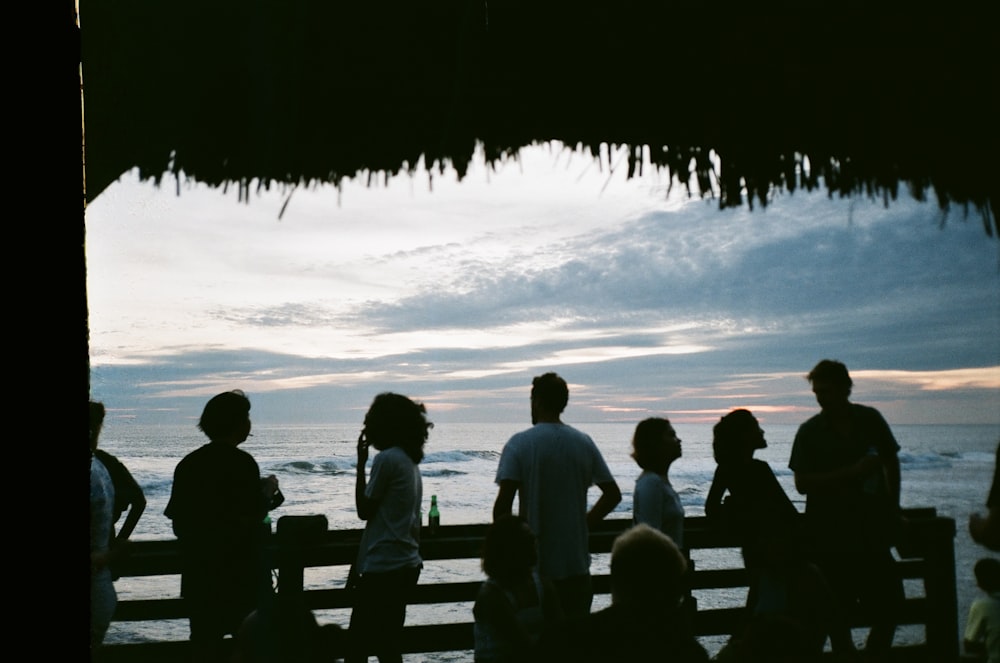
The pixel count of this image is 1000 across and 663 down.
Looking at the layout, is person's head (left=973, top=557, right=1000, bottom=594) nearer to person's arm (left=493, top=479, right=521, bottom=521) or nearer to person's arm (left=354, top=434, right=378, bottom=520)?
person's arm (left=493, top=479, right=521, bottom=521)

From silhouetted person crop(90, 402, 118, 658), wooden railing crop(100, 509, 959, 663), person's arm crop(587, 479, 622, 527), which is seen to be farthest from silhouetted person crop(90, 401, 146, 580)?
person's arm crop(587, 479, 622, 527)

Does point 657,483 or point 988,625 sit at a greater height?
point 657,483

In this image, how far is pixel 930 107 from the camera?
259 centimetres

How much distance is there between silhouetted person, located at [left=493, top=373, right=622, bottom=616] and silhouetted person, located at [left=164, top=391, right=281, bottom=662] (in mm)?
1056

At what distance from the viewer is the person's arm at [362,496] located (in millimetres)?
3303

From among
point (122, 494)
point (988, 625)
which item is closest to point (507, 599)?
point (122, 494)

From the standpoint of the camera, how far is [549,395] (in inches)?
138

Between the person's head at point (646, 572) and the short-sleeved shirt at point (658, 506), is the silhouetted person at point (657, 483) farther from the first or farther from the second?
the person's head at point (646, 572)

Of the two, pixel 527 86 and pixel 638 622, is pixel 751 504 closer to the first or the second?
pixel 638 622

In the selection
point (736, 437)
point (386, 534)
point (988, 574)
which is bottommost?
point (988, 574)

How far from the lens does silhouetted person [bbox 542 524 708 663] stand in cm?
178

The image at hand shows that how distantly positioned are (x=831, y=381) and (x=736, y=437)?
72cm

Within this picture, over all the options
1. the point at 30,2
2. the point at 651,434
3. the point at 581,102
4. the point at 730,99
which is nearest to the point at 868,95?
the point at 730,99

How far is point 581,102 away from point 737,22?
1.75 ft
